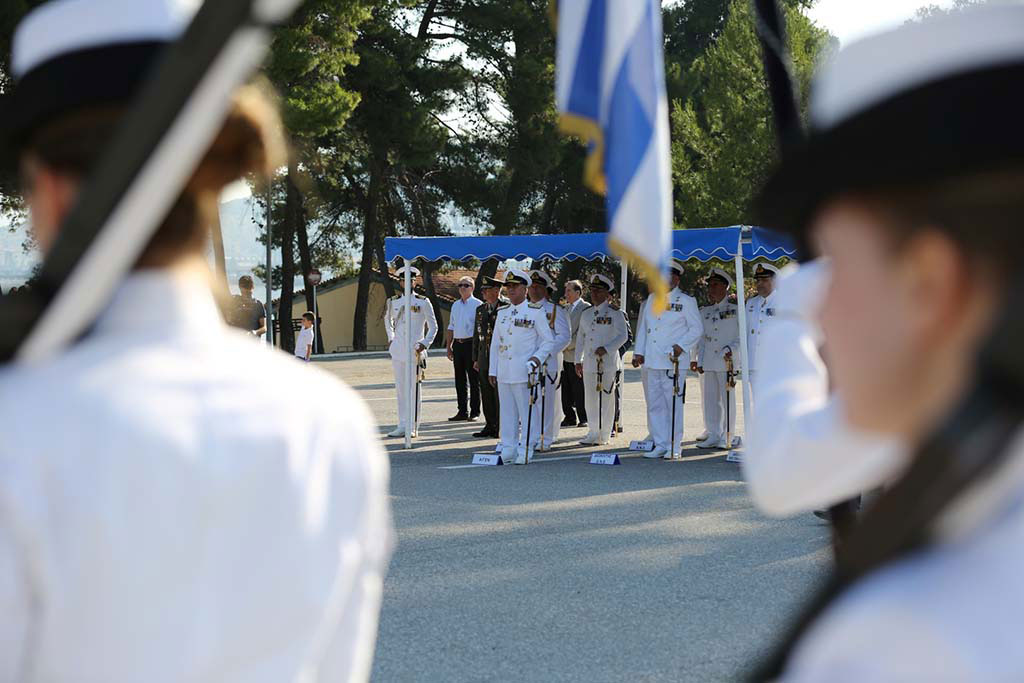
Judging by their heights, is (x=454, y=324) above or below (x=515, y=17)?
below

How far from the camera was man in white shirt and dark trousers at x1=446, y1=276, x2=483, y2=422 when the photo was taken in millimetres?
16812

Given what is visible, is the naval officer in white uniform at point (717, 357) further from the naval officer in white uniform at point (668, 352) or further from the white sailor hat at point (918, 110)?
the white sailor hat at point (918, 110)

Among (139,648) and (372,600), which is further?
(372,600)

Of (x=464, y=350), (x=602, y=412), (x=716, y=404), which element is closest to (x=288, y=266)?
(x=464, y=350)

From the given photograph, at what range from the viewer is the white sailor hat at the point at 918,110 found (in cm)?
84

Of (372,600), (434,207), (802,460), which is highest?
(434,207)

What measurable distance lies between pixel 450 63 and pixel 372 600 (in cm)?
3512

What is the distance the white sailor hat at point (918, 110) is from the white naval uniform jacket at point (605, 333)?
1317 cm

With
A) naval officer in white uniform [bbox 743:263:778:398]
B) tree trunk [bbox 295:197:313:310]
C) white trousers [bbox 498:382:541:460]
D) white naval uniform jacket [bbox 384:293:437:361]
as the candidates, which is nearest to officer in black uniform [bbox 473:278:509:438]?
white naval uniform jacket [bbox 384:293:437:361]

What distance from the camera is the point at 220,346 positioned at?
1.35m

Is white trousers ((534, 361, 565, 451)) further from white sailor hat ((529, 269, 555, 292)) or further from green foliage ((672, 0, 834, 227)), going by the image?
green foliage ((672, 0, 834, 227))

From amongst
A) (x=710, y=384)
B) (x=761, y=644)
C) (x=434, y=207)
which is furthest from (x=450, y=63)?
(x=761, y=644)

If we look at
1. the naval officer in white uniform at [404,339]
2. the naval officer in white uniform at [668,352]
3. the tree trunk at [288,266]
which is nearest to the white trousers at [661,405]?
the naval officer in white uniform at [668,352]

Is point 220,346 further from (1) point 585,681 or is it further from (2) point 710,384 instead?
(2) point 710,384
